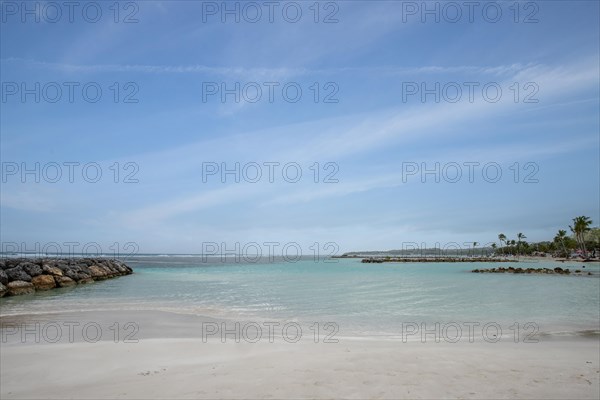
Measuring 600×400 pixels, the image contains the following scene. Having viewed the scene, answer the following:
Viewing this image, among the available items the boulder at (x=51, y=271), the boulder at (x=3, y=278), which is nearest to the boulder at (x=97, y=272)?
the boulder at (x=51, y=271)

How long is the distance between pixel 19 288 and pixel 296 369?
2424cm

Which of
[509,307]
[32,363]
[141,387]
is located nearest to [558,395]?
[141,387]

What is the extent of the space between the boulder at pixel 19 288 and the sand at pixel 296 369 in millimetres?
15860

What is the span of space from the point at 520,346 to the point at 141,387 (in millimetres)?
9475

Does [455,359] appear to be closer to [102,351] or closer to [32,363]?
[102,351]

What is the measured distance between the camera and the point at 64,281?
30094mm

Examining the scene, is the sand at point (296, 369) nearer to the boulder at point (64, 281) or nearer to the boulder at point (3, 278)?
the boulder at point (3, 278)

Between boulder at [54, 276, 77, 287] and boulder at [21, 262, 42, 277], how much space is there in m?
1.29

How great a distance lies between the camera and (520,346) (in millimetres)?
10391

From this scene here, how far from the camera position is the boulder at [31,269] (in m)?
27.8

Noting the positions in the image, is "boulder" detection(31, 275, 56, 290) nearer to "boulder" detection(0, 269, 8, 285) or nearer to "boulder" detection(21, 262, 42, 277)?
"boulder" detection(21, 262, 42, 277)

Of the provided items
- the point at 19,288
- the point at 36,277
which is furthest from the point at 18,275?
the point at 19,288

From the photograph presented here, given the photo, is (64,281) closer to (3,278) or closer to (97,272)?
(3,278)

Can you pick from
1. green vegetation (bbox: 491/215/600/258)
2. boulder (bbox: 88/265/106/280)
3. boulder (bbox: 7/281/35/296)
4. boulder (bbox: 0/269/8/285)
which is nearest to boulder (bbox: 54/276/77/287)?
boulder (bbox: 7/281/35/296)
